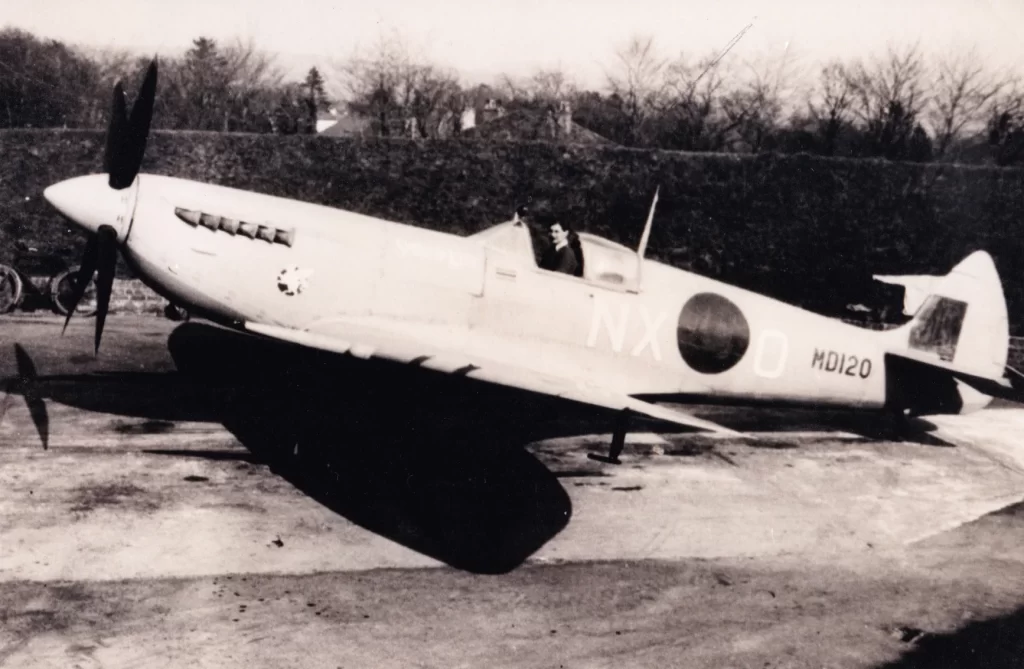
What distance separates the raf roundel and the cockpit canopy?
611 mm

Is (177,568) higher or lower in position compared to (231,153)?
lower

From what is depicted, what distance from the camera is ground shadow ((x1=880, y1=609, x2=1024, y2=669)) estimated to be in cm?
410

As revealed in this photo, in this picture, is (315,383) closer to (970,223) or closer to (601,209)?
(601,209)

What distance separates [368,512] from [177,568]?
1.36 metres

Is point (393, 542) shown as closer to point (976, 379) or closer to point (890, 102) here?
point (976, 379)

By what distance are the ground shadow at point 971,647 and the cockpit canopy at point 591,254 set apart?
11.0ft

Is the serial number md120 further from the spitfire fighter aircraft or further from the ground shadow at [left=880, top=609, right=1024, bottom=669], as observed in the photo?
the ground shadow at [left=880, top=609, right=1024, bottom=669]

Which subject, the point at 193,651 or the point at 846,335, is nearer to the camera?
the point at 193,651

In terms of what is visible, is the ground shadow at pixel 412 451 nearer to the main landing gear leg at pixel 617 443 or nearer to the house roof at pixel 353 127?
the main landing gear leg at pixel 617 443

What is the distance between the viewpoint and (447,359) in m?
5.38

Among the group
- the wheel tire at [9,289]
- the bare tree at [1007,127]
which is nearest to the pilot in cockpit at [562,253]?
the wheel tire at [9,289]

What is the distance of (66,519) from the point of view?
4906 mm

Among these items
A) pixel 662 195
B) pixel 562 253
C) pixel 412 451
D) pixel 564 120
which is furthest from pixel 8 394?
pixel 564 120

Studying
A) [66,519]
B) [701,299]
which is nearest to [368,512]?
[66,519]
